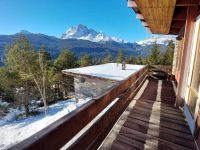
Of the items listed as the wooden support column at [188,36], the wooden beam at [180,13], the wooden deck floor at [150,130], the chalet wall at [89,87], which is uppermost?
the wooden beam at [180,13]

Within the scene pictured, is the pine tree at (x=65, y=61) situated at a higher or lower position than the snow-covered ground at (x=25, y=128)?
higher

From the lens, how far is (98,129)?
1.85m

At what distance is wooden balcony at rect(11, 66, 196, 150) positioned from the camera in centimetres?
107

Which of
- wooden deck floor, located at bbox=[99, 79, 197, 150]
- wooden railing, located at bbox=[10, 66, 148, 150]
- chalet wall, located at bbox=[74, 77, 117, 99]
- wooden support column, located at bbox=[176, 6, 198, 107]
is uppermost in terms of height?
wooden support column, located at bbox=[176, 6, 198, 107]

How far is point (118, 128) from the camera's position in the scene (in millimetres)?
2791

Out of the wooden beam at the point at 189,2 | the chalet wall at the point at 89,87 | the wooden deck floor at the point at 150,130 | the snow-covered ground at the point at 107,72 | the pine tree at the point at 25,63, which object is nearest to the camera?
the wooden deck floor at the point at 150,130

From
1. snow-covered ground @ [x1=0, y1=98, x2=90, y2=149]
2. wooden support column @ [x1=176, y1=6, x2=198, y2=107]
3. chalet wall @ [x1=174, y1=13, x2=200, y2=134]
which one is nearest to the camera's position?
chalet wall @ [x1=174, y1=13, x2=200, y2=134]

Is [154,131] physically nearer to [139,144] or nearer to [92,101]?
[139,144]

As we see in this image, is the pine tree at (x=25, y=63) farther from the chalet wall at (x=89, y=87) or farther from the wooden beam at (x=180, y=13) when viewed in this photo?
the wooden beam at (x=180, y=13)

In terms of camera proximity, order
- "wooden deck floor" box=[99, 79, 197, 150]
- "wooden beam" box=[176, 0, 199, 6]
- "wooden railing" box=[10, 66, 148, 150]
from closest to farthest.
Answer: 1. "wooden railing" box=[10, 66, 148, 150]
2. "wooden deck floor" box=[99, 79, 197, 150]
3. "wooden beam" box=[176, 0, 199, 6]

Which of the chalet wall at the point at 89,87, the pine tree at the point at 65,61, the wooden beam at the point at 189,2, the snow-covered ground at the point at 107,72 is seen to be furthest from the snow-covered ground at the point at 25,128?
the pine tree at the point at 65,61

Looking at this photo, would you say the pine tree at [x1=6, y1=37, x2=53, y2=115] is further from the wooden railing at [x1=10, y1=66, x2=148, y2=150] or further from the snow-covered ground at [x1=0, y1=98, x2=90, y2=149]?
the wooden railing at [x1=10, y1=66, x2=148, y2=150]

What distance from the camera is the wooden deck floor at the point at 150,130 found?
2336 mm

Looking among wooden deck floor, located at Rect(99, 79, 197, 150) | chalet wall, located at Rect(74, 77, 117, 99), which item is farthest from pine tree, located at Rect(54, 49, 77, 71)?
wooden deck floor, located at Rect(99, 79, 197, 150)
